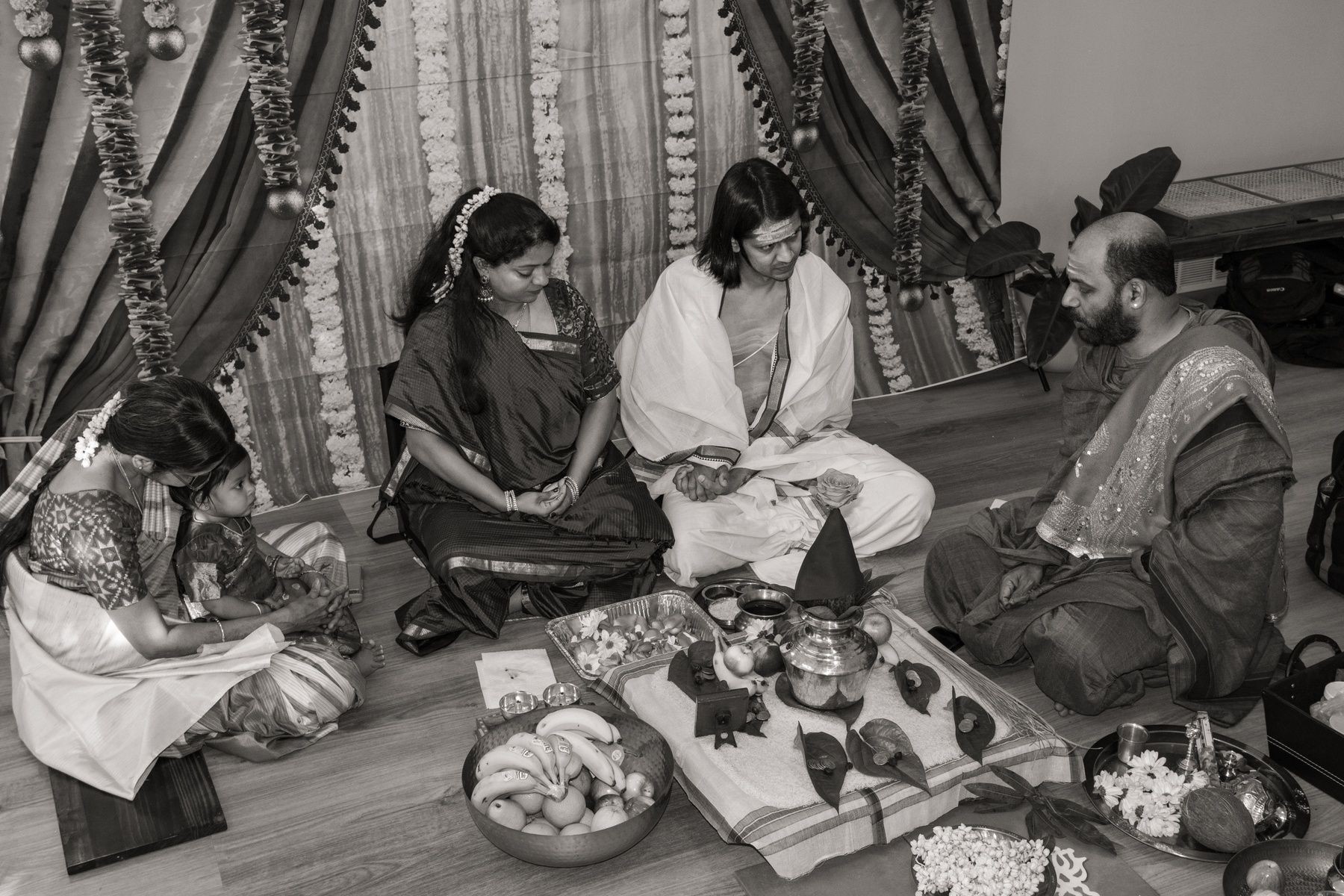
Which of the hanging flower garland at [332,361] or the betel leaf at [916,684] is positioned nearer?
the betel leaf at [916,684]

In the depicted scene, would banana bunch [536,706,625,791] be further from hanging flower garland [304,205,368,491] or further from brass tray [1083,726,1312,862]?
hanging flower garland [304,205,368,491]

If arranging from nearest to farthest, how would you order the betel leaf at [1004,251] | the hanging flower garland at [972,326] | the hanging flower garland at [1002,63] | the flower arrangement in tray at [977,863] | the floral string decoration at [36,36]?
the flower arrangement in tray at [977,863] < the floral string decoration at [36,36] < the betel leaf at [1004,251] < the hanging flower garland at [1002,63] < the hanging flower garland at [972,326]

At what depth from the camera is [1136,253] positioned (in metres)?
3.29

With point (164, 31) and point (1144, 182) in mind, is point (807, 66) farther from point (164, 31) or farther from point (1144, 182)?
point (164, 31)

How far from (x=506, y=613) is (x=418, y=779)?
79cm

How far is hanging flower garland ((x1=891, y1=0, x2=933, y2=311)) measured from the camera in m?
5.12

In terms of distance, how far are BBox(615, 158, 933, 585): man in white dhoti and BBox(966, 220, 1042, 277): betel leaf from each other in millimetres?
1008

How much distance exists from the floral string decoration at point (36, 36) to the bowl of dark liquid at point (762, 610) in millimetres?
2623

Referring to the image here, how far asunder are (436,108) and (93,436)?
1.92 m

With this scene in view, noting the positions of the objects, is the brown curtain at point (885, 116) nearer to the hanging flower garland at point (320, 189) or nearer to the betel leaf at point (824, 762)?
the hanging flower garland at point (320, 189)

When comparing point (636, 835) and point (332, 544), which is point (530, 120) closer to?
point (332, 544)

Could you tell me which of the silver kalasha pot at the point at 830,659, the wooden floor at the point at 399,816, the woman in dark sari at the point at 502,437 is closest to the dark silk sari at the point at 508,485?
the woman in dark sari at the point at 502,437

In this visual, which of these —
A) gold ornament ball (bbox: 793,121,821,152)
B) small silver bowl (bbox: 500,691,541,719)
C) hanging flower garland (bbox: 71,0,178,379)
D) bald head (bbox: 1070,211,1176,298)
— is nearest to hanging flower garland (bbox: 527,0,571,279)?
gold ornament ball (bbox: 793,121,821,152)

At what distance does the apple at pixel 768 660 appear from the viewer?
3.11 m
